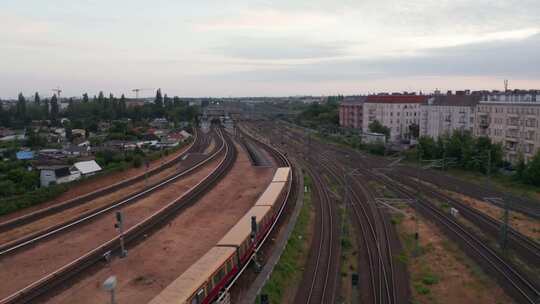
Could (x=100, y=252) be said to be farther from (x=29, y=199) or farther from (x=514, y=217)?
(x=514, y=217)

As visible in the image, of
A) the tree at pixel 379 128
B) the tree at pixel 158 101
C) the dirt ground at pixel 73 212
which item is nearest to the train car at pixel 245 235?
the dirt ground at pixel 73 212

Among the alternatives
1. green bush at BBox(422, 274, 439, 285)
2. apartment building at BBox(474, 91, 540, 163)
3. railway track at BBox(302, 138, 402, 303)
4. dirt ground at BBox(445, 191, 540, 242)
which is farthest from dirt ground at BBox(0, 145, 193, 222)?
apartment building at BBox(474, 91, 540, 163)

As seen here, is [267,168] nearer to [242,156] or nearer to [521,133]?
[242,156]

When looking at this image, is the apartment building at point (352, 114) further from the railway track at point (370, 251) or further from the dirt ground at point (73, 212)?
the dirt ground at point (73, 212)

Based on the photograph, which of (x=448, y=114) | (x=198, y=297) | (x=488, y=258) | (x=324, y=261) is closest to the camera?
(x=198, y=297)

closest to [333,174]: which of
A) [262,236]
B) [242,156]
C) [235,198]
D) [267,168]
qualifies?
[267,168]

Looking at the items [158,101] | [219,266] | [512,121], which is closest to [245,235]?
[219,266]
